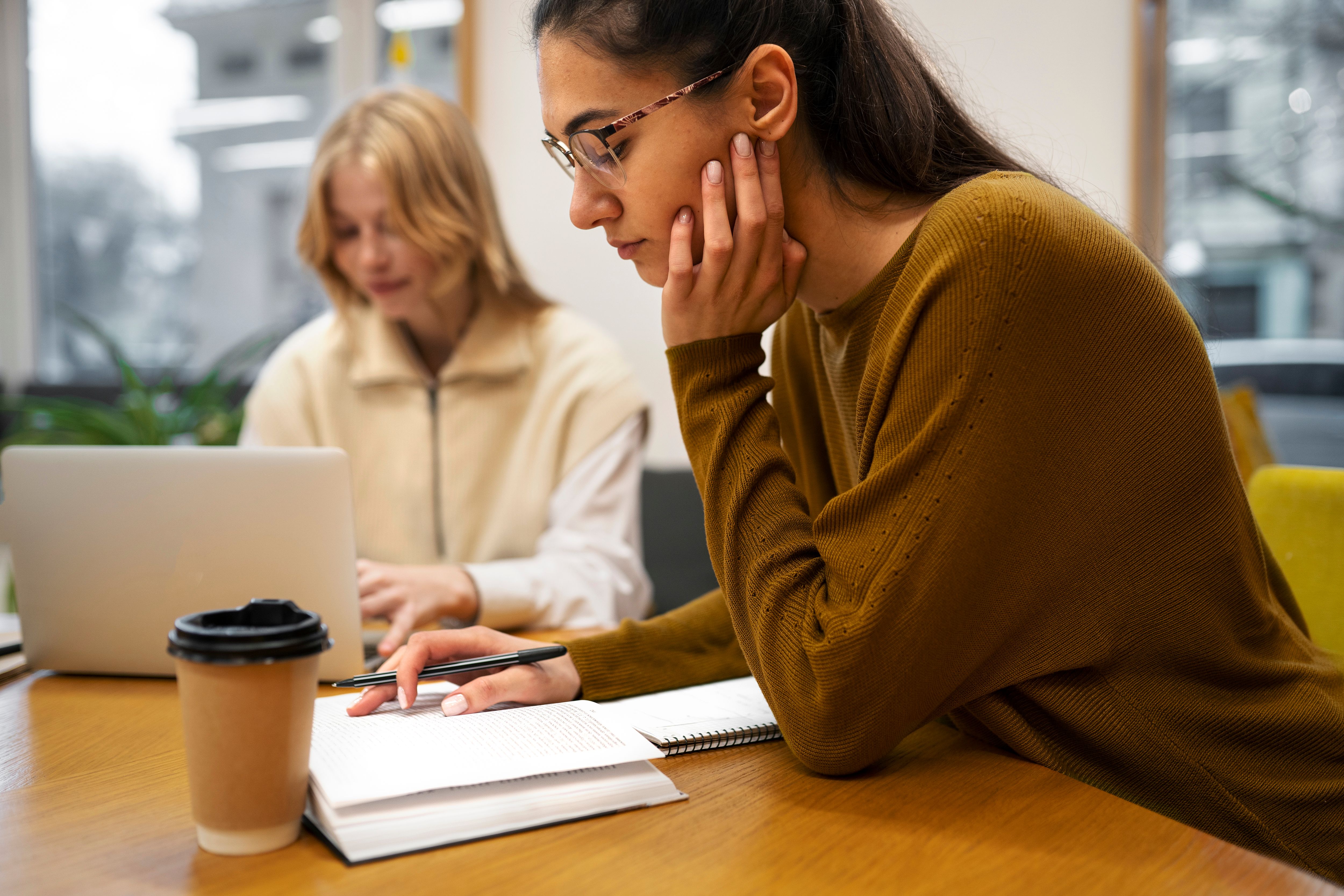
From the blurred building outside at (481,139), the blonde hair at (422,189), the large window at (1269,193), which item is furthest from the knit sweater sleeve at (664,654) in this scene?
the large window at (1269,193)

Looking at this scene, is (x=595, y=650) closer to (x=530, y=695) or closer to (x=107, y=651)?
(x=530, y=695)

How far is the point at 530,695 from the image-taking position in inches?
33.3

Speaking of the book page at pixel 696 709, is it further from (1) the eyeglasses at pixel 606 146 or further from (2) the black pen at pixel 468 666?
(1) the eyeglasses at pixel 606 146

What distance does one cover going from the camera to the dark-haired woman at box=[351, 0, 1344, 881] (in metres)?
0.72

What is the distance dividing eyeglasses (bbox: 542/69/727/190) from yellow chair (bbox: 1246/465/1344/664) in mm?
798

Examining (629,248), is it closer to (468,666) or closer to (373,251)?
(468,666)

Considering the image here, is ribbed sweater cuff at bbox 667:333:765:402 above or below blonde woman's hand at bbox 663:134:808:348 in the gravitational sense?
below

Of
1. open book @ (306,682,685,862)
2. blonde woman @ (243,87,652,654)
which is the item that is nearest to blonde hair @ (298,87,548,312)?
blonde woman @ (243,87,652,654)

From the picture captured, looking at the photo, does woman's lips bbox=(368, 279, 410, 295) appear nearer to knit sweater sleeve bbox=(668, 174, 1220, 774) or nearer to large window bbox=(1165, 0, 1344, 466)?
knit sweater sleeve bbox=(668, 174, 1220, 774)

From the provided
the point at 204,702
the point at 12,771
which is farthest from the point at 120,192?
the point at 204,702

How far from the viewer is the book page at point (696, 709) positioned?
807 mm

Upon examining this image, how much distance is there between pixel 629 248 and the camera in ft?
3.13

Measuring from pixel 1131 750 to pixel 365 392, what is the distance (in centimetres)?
145

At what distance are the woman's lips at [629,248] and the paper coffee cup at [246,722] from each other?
0.49 metres
